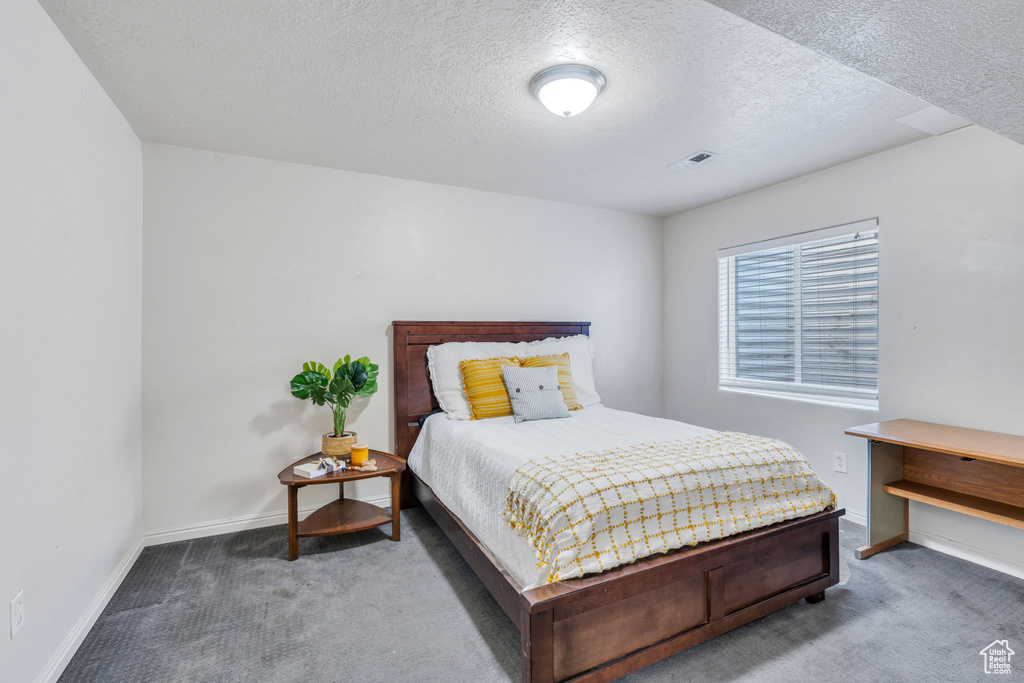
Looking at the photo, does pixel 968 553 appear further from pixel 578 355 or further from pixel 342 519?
pixel 342 519

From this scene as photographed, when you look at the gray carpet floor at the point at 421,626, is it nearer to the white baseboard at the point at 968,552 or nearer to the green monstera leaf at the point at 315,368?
the white baseboard at the point at 968,552

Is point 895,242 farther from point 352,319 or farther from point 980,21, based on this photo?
point 352,319

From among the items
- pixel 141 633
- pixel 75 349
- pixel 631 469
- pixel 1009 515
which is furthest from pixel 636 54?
pixel 141 633

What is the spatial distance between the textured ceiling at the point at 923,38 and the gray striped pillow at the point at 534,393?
2248 millimetres

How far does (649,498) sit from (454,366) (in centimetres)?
188

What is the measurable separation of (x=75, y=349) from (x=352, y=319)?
61.4 inches

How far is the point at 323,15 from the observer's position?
5.53ft

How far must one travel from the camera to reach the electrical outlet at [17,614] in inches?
55.7

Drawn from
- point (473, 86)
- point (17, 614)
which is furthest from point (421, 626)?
point (473, 86)

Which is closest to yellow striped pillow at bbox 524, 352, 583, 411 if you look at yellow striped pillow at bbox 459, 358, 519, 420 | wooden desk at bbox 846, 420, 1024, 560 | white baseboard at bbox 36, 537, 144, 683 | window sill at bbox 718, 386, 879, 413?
yellow striped pillow at bbox 459, 358, 519, 420

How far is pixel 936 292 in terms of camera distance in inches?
106

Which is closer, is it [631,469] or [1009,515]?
[631,469]

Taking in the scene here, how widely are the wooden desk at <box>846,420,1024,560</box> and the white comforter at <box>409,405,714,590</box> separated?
41.6 inches

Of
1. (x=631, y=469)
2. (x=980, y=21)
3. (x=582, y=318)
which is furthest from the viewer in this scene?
(x=582, y=318)
